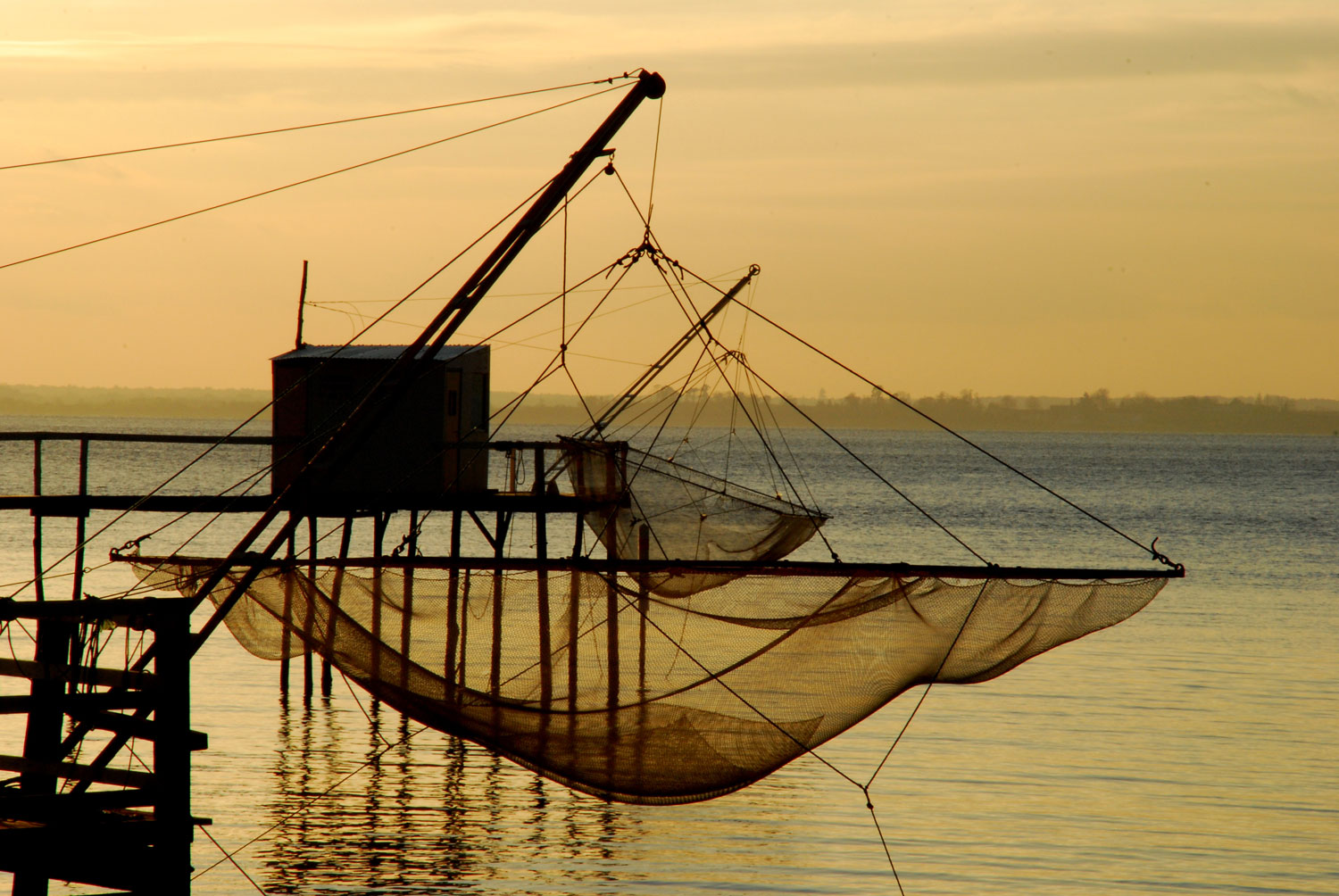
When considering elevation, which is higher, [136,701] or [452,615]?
[452,615]

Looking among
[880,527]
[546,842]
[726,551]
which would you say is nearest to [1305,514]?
[880,527]

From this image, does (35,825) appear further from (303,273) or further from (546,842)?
(303,273)

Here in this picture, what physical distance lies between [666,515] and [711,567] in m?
10.7

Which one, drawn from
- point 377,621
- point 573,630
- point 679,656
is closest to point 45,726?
point 377,621

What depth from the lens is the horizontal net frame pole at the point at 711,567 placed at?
30.9 ft

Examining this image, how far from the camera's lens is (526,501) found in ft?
53.5

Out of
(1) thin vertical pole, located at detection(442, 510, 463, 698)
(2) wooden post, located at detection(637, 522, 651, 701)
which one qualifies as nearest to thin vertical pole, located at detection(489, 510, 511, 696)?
(1) thin vertical pole, located at detection(442, 510, 463, 698)

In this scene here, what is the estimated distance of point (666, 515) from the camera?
20422 millimetres

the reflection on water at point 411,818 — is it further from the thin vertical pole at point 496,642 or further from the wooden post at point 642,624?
the wooden post at point 642,624

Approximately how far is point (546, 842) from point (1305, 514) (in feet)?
207

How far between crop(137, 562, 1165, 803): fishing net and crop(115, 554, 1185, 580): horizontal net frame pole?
96mm

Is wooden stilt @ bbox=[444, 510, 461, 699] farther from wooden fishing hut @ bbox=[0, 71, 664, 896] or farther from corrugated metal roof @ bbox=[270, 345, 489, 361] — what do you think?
corrugated metal roof @ bbox=[270, 345, 489, 361]

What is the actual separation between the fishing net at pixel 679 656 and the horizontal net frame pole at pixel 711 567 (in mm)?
96

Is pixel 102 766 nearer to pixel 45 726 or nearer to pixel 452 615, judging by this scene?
pixel 45 726
